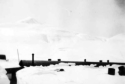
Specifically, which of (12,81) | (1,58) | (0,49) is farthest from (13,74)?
(0,49)

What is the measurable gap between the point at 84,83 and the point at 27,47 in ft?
126

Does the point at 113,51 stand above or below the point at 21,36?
below

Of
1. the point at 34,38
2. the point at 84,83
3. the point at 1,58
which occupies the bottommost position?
the point at 84,83

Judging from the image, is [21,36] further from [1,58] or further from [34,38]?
[1,58]

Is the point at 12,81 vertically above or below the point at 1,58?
below

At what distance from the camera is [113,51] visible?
42.8m

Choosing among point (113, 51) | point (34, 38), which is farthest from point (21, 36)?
point (113, 51)

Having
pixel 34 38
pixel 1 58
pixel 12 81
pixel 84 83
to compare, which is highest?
pixel 34 38

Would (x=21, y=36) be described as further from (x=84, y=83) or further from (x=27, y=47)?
(x=84, y=83)

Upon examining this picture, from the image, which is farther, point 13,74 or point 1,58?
point 1,58

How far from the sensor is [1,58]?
22.2 feet

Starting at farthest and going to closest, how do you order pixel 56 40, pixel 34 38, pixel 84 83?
pixel 56 40, pixel 34 38, pixel 84 83

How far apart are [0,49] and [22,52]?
6.79m

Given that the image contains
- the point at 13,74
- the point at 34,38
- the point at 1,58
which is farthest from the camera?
the point at 34,38
